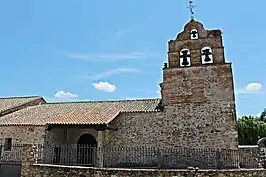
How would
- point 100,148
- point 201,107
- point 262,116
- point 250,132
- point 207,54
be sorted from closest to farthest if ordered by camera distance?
point 100,148 < point 201,107 < point 207,54 < point 250,132 < point 262,116

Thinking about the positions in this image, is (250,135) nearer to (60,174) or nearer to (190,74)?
(190,74)

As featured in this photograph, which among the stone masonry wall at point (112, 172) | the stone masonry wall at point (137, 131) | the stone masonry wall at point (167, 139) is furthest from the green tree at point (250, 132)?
the stone masonry wall at point (112, 172)

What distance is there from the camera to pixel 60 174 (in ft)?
36.2

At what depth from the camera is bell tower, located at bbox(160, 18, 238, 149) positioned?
15.7m

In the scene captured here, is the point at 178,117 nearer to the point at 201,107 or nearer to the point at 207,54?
the point at 201,107

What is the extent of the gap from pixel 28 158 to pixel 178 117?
30.1ft

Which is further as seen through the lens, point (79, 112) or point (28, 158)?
point (79, 112)

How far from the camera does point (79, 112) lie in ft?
61.8

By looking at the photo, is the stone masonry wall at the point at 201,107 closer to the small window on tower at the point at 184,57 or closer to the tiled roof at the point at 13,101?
the small window on tower at the point at 184,57

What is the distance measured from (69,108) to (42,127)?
3964mm

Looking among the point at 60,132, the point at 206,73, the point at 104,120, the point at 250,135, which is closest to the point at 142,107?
the point at 104,120

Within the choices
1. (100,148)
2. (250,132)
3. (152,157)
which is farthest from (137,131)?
(250,132)

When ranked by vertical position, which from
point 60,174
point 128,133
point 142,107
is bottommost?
point 60,174

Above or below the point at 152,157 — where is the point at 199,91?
above
